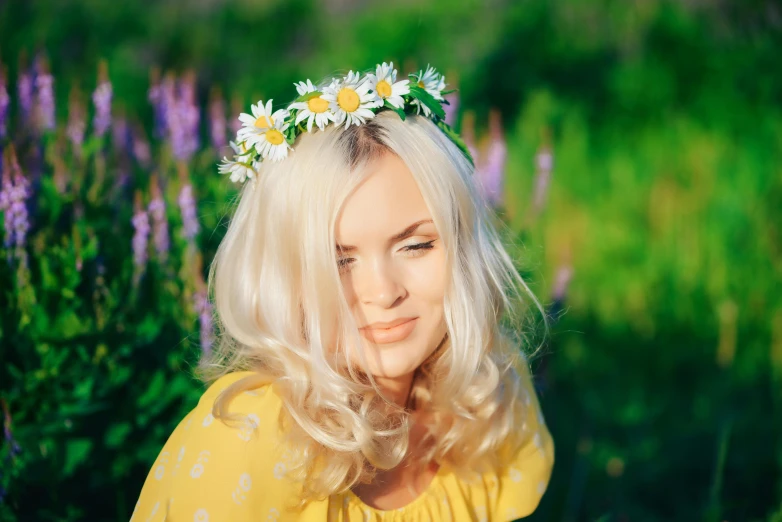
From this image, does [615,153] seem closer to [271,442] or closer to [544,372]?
[544,372]

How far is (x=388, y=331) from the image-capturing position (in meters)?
1.72

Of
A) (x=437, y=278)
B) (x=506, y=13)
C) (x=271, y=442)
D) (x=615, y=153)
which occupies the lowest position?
(x=271, y=442)

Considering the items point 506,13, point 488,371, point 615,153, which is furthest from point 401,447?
point 506,13

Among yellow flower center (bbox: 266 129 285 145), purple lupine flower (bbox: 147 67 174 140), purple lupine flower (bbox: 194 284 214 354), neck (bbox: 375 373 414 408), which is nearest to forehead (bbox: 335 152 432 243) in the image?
yellow flower center (bbox: 266 129 285 145)

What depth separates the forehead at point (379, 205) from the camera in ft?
5.38

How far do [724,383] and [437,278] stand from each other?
6.63 feet

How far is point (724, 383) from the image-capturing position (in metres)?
3.25

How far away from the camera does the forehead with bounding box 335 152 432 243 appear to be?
64.6 inches

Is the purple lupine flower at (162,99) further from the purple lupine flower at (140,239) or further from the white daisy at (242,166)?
the white daisy at (242,166)

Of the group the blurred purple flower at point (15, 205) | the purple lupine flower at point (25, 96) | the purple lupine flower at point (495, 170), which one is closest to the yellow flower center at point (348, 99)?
the blurred purple flower at point (15, 205)

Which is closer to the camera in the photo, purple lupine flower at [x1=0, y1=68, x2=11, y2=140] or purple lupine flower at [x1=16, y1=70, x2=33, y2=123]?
purple lupine flower at [x1=0, y1=68, x2=11, y2=140]

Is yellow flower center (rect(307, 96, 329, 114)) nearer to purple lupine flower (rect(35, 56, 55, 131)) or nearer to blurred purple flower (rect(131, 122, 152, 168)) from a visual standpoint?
purple lupine flower (rect(35, 56, 55, 131))

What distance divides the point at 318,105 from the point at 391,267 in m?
0.38

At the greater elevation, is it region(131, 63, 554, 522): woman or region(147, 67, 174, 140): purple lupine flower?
region(147, 67, 174, 140): purple lupine flower
